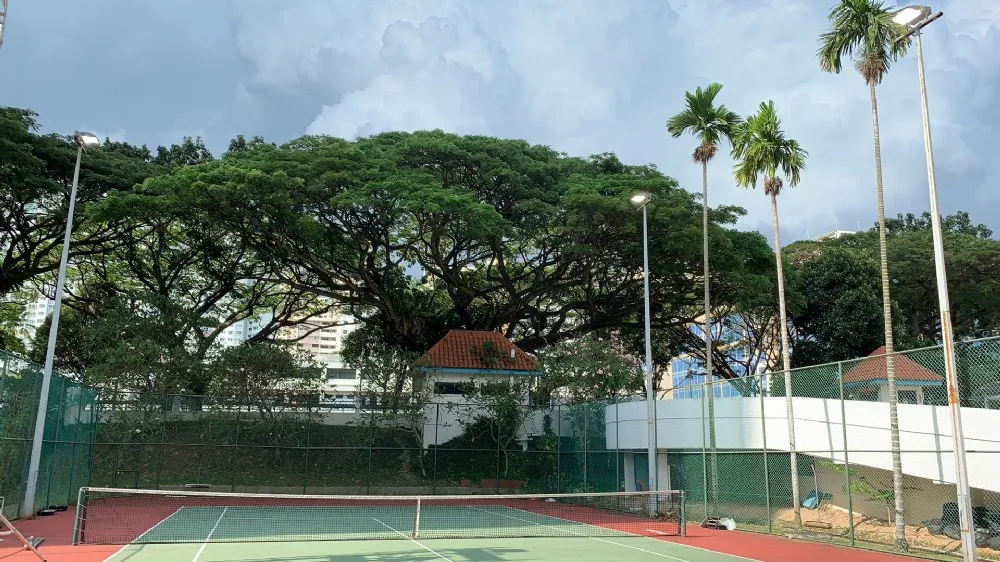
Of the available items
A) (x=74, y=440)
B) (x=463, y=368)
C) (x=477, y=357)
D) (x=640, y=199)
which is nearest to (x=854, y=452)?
(x=640, y=199)

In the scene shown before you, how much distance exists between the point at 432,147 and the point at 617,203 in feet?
23.9

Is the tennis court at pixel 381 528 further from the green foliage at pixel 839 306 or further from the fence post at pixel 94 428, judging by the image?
the green foliage at pixel 839 306

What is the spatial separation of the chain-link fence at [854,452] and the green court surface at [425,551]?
3501 millimetres

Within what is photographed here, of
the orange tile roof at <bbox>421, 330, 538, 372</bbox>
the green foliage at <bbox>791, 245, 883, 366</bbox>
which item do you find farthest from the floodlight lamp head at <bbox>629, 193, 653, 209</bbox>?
the green foliage at <bbox>791, 245, 883, 366</bbox>

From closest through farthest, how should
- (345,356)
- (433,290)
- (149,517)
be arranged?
(149,517), (433,290), (345,356)

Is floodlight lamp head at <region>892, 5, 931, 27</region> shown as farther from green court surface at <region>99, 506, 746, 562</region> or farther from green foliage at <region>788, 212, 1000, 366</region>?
green foliage at <region>788, 212, 1000, 366</region>

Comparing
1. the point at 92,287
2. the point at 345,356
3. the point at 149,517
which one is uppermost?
the point at 92,287

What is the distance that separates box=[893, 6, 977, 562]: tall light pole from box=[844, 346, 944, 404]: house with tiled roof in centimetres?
308

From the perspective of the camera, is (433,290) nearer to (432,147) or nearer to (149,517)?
(432,147)

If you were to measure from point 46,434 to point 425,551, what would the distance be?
11024mm

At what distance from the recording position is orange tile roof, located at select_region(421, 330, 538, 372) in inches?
1287

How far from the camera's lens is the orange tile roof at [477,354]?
107 feet

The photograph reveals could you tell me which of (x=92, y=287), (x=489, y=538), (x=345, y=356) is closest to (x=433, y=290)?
(x=345, y=356)

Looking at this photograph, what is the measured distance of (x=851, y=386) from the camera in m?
15.8
